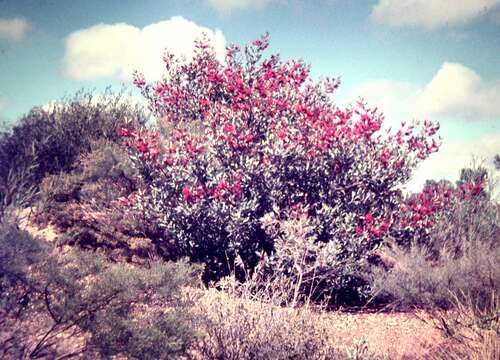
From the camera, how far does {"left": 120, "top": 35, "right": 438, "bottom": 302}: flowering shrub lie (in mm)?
5863

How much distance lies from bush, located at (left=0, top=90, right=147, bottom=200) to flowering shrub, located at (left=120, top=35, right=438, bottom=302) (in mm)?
3173

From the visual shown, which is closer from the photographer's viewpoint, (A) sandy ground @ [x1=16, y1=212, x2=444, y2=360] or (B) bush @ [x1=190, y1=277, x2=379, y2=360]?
(B) bush @ [x1=190, y1=277, x2=379, y2=360]

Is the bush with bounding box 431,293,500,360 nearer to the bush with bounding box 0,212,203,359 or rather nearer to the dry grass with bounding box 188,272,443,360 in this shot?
the dry grass with bounding box 188,272,443,360

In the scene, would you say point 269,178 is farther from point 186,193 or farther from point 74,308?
point 74,308

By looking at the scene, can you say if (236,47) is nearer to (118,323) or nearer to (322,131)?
(322,131)

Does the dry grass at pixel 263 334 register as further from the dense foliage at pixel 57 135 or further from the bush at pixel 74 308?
the dense foliage at pixel 57 135

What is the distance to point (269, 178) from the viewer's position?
236 inches

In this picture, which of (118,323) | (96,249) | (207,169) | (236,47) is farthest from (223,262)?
(236,47)

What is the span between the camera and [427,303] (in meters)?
5.57

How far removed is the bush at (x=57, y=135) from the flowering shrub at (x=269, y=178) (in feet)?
10.4

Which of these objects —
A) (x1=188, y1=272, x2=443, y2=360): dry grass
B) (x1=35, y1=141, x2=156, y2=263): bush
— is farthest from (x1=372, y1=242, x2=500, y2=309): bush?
(x1=35, y1=141, x2=156, y2=263): bush

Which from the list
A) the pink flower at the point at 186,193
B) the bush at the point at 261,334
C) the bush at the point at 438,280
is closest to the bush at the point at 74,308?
the bush at the point at 261,334

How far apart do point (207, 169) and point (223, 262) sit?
1760 millimetres

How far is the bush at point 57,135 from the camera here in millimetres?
8461
